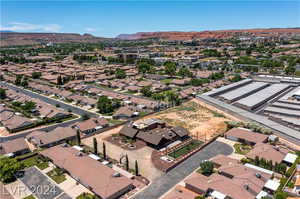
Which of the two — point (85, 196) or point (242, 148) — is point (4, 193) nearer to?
point (85, 196)

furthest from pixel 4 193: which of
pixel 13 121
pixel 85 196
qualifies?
pixel 13 121

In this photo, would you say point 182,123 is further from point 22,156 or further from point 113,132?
point 22,156

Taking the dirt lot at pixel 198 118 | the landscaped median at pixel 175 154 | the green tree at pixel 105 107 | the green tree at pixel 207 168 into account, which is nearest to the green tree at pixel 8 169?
the landscaped median at pixel 175 154

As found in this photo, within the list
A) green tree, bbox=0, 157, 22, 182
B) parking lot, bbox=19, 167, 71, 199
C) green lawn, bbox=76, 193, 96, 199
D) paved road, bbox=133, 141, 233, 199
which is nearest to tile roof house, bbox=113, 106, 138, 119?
paved road, bbox=133, 141, 233, 199

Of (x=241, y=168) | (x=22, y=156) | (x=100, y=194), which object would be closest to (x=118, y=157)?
(x=100, y=194)

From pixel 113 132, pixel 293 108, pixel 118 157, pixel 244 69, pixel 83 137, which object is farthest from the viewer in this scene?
pixel 244 69

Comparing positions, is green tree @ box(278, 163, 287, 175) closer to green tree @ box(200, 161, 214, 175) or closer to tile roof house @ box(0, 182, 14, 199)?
green tree @ box(200, 161, 214, 175)
